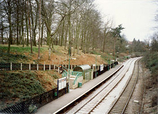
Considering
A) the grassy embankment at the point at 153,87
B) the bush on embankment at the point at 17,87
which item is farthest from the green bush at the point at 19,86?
the grassy embankment at the point at 153,87

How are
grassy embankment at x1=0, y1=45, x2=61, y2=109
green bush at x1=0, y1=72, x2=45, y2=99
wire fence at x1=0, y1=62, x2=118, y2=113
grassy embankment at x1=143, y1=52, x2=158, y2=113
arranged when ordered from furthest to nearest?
grassy embankment at x1=143, y1=52, x2=158, y2=113 → green bush at x1=0, y1=72, x2=45, y2=99 → grassy embankment at x1=0, y1=45, x2=61, y2=109 → wire fence at x1=0, y1=62, x2=118, y2=113

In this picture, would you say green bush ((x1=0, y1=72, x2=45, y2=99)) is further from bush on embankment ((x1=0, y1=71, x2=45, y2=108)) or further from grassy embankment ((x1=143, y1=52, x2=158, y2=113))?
grassy embankment ((x1=143, y1=52, x2=158, y2=113))

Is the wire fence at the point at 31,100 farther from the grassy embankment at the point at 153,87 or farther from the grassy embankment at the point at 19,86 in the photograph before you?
the grassy embankment at the point at 153,87

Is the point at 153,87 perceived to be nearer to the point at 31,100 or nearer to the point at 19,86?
the point at 31,100

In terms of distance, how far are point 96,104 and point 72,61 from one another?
60.6ft

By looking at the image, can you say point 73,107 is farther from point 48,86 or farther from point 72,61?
→ point 72,61

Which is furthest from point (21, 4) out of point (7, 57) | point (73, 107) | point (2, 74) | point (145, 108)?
point (145, 108)

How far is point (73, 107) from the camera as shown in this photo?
1405 cm

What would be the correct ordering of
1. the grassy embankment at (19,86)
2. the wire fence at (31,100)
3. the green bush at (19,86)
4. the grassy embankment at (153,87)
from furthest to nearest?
the grassy embankment at (153,87) → the green bush at (19,86) → the grassy embankment at (19,86) → the wire fence at (31,100)

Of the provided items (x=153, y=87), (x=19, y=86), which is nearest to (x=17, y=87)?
(x=19, y=86)

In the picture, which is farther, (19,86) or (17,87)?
(19,86)

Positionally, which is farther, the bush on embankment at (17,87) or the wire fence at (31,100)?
the bush on embankment at (17,87)

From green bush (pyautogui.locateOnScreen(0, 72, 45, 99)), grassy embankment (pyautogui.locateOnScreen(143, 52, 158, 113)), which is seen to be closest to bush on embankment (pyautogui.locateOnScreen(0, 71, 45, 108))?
green bush (pyautogui.locateOnScreen(0, 72, 45, 99))

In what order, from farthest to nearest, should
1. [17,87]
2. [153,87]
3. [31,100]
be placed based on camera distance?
1. [153,87]
2. [17,87]
3. [31,100]
